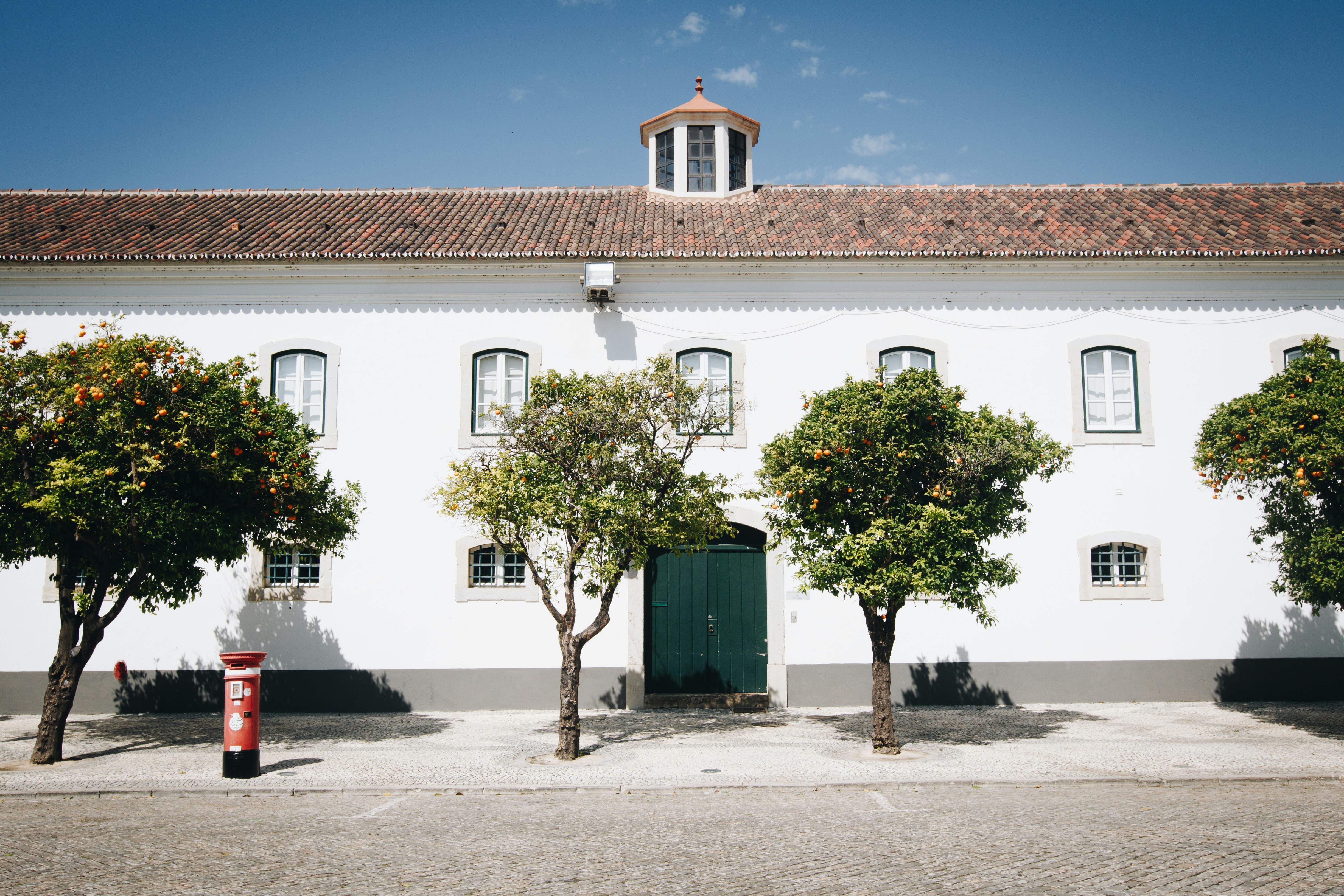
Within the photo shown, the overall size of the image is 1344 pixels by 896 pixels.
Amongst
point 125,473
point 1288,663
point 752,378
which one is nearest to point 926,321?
point 752,378

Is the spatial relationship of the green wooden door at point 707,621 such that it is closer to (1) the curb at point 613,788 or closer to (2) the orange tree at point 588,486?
(2) the orange tree at point 588,486

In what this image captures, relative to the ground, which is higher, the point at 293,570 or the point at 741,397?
the point at 741,397

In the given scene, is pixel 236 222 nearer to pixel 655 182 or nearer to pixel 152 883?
pixel 655 182

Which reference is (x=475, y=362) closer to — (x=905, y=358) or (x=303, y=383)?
(x=303, y=383)

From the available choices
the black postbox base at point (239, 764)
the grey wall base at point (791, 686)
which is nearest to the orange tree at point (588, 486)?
the black postbox base at point (239, 764)

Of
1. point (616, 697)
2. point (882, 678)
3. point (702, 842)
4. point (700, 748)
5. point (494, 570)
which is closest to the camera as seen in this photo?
point (702, 842)

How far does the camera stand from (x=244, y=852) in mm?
6699

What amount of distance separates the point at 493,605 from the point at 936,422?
288 inches

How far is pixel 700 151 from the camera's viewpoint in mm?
18359

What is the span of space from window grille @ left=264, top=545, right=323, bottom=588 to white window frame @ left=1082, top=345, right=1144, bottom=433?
12.1 m

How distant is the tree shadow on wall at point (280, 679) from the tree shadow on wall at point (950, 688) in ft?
25.1

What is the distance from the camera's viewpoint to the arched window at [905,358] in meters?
15.0

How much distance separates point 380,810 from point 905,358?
1032 centimetres

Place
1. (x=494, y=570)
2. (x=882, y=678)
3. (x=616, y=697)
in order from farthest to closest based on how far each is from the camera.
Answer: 1. (x=494, y=570)
2. (x=616, y=697)
3. (x=882, y=678)
